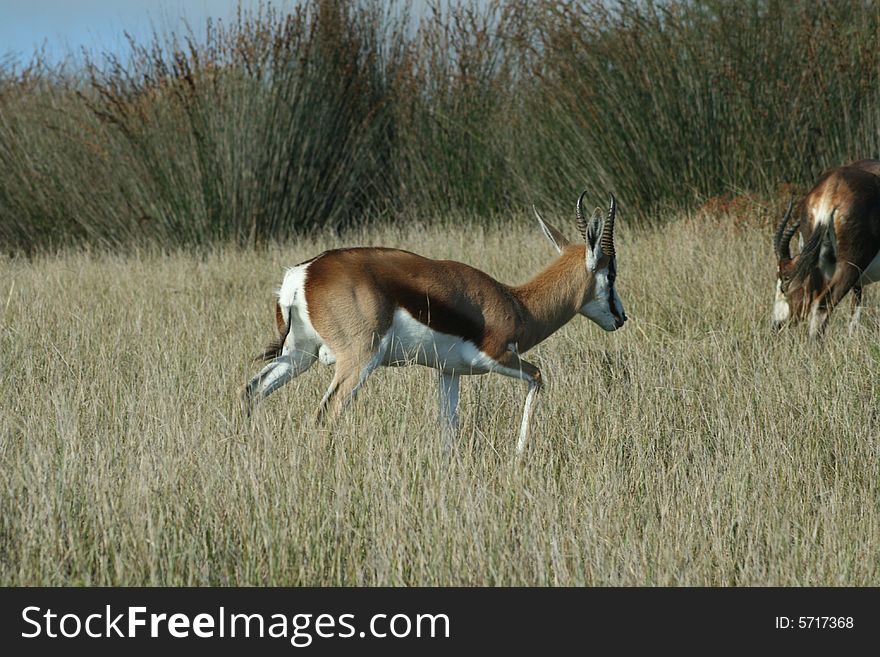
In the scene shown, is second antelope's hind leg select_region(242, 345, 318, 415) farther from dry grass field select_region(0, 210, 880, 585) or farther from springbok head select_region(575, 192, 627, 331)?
springbok head select_region(575, 192, 627, 331)

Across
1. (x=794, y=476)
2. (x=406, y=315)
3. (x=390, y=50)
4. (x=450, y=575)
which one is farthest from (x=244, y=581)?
(x=390, y=50)

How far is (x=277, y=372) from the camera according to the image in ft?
15.7

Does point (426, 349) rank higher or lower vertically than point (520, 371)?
higher

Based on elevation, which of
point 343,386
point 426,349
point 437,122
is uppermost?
point 437,122

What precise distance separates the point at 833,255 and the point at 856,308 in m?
0.45

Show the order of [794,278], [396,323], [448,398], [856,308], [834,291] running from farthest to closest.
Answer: [856,308]
[834,291]
[794,278]
[448,398]
[396,323]

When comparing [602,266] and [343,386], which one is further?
[602,266]

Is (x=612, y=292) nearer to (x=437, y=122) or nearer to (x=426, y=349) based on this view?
(x=426, y=349)

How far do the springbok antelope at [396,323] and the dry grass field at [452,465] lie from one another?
0.19m

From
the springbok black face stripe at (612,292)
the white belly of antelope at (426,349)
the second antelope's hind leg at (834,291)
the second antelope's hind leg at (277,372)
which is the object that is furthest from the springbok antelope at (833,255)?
the second antelope's hind leg at (277,372)

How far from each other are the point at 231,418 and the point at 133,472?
2.98ft

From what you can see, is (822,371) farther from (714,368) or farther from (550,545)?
(550,545)

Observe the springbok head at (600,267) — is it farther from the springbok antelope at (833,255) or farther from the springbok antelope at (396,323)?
the springbok antelope at (833,255)

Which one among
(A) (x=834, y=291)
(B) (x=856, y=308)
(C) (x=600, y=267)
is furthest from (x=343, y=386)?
(B) (x=856, y=308)
